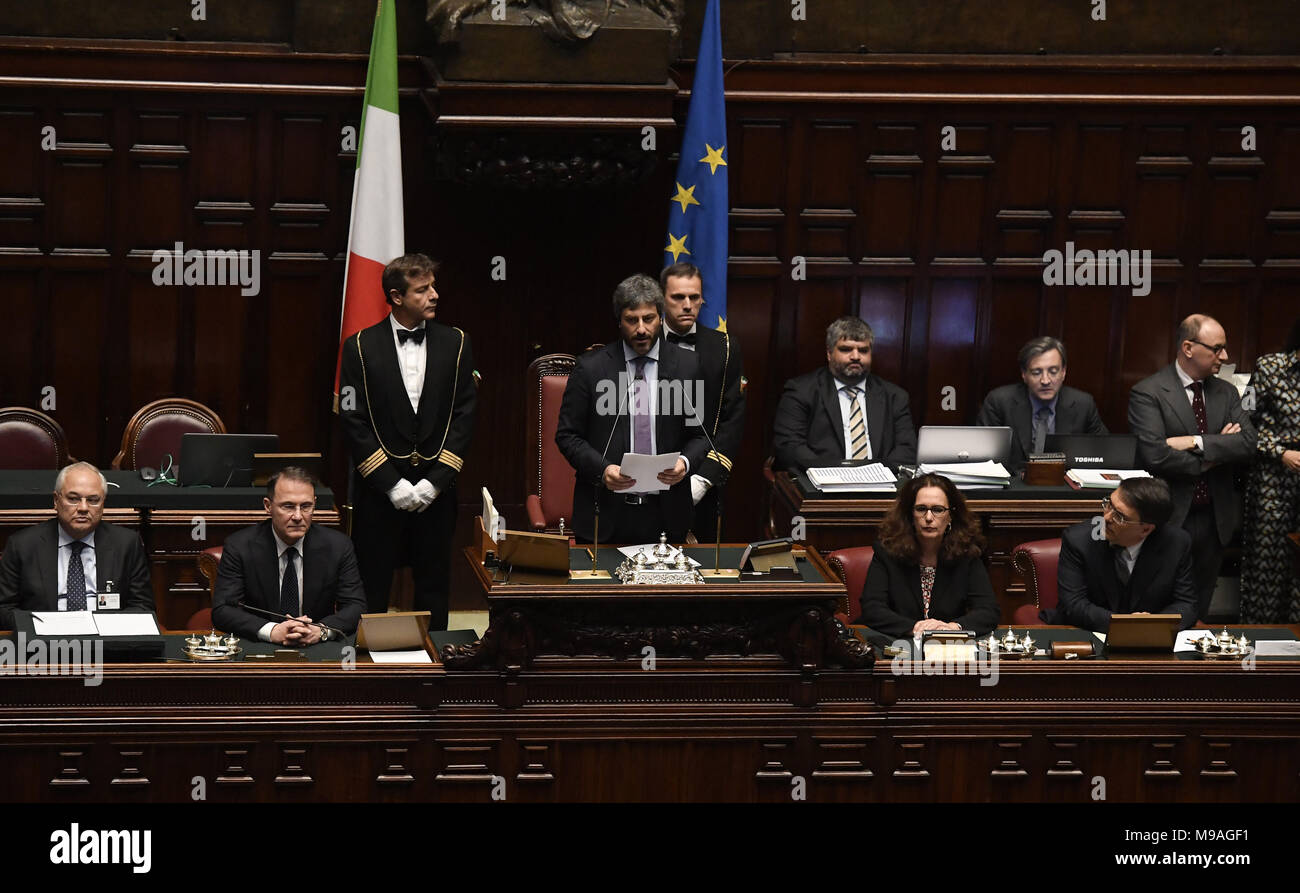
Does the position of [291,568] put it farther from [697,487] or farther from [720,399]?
[720,399]

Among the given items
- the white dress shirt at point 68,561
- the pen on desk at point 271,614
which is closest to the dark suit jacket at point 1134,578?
the pen on desk at point 271,614

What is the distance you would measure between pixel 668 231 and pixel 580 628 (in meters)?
3.24

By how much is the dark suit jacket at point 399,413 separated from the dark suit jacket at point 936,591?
1.82 m

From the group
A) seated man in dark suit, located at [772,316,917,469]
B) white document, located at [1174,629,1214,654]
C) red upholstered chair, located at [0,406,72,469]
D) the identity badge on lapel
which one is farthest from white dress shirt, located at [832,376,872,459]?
red upholstered chair, located at [0,406,72,469]

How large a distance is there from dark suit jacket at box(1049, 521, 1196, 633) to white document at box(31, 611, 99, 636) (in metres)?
3.40

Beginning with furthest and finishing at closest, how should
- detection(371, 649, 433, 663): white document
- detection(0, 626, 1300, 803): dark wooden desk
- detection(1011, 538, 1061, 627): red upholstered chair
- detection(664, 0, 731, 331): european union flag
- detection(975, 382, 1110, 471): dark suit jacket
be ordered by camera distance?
1. detection(664, 0, 731, 331): european union flag
2. detection(975, 382, 1110, 471): dark suit jacket
3. detection(1011, 538, 1061, 627): red upholstered chair
4. detection(371, 649, 433, 663): white document
5. detection(0, 626, 1300, 803): dark wooden desk

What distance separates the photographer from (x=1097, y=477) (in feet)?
26.4

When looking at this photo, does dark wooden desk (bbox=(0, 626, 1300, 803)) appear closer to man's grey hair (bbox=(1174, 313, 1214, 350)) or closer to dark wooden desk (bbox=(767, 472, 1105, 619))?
dark wooden desk (bbox=(767, 472, 1105, 619))

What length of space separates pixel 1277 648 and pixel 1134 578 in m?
0.63

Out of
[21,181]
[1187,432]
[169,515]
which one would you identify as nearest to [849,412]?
[1187,432]

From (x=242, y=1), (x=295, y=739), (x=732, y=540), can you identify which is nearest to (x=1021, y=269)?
(x=732, y=540)

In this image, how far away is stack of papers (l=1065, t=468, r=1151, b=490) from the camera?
7.98 m

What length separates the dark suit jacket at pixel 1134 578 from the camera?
664cm

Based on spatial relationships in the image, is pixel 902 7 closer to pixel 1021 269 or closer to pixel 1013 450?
pixel 1021 269
